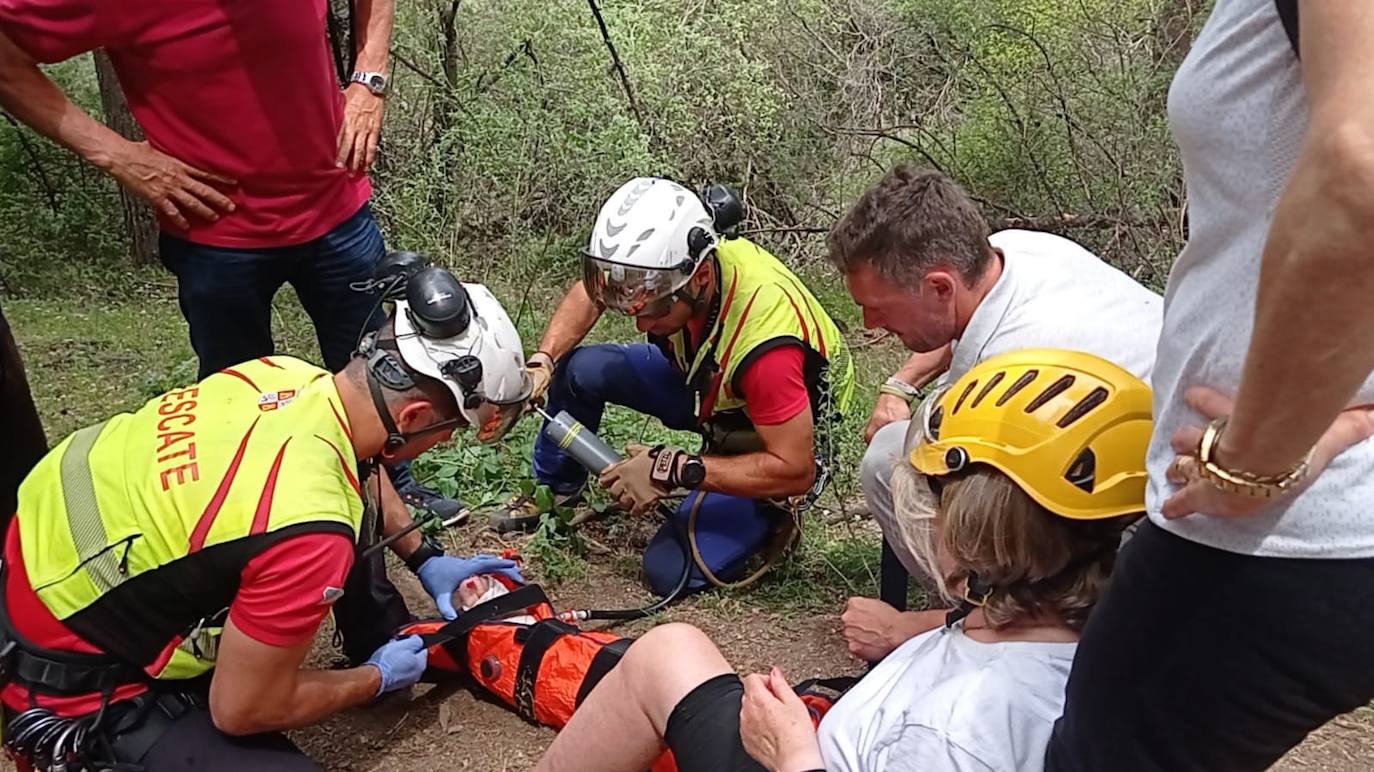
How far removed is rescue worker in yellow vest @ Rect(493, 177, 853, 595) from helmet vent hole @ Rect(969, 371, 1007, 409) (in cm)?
142

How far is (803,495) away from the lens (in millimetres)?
3873

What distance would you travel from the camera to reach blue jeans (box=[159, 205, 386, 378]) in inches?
139

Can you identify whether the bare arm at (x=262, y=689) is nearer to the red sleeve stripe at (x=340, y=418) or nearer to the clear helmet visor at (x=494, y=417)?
the red sleeve stripe at (x=340, y=418)

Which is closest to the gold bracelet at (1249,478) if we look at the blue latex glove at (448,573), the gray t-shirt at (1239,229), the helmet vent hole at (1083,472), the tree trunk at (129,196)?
the gray t-shirt at (1239,229)

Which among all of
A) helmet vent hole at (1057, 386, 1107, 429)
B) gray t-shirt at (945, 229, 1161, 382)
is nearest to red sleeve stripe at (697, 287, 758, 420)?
gray t-shirt at (945, 229, 1161, 382)

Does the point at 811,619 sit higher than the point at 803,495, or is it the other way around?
the point at 803,495

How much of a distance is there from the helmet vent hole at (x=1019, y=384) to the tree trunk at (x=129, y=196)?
7167mm

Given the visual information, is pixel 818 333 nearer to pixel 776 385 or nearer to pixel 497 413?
pixel 776 385

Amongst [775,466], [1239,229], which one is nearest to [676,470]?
[775,466]

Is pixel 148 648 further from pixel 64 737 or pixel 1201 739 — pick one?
pixel 1201 739

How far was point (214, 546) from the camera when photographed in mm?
2396

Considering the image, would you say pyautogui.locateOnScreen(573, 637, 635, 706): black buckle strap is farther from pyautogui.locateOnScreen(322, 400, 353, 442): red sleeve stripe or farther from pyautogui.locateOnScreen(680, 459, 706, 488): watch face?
pyautogui.locateOnScreen(322, 400, 353, 442): red sleeve stripe

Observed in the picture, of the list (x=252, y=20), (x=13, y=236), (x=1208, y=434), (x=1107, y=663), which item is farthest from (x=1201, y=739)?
(x=13, y=236)

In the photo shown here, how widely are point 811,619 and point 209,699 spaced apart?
1.95m
